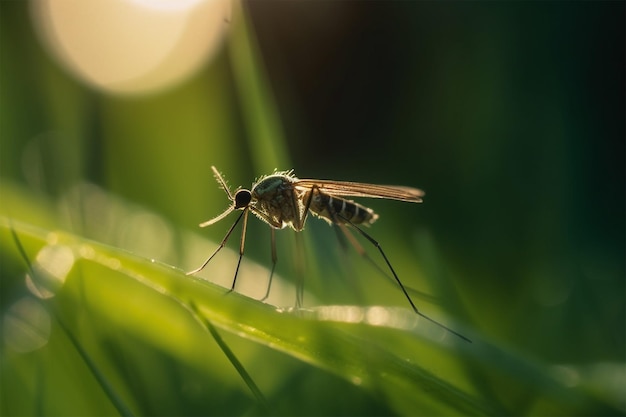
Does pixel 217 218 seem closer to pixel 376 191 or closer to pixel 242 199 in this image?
pixel 242 199

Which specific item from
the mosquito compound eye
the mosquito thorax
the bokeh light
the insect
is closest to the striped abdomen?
the insect

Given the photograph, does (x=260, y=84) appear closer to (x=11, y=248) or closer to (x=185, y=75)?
(x=11, y=248)

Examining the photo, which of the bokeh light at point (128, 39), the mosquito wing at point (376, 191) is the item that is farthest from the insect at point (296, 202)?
the bokeh light at point (128, 39)

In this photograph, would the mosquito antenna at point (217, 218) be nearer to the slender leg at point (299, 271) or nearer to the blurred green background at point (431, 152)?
the blurred green background at point (431, 152)

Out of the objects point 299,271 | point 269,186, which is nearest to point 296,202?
point 269,186

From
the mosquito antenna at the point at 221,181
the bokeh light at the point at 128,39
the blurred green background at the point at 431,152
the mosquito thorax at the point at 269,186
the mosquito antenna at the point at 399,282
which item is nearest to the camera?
the mosquito antenna at the point at 399,282

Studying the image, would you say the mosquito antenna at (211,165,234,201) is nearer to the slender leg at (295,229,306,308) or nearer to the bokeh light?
the slender leg at (295,229,306,308)
